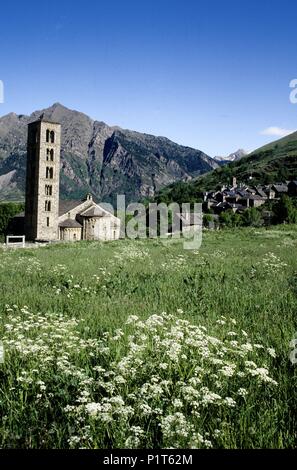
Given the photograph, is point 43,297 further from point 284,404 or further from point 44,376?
point 284,404

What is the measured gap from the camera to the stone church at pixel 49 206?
72562 millimetres

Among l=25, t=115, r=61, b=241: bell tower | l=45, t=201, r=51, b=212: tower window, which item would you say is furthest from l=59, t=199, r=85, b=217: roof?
l=45, t=201, r=51, b=212: tower window

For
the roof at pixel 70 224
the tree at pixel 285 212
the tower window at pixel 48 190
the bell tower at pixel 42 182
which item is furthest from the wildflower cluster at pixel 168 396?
the tree at pixel 285 212

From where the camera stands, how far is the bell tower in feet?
237

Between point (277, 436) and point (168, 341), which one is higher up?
point (168, 341)

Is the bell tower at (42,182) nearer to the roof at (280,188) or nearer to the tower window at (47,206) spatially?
the tower window at (47,206)

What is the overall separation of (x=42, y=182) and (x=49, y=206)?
4.62m

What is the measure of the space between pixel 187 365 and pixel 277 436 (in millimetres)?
1431

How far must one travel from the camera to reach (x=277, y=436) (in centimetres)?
377

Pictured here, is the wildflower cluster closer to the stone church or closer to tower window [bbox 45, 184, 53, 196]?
the stone church

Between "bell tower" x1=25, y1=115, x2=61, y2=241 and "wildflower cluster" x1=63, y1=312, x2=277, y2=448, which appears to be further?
"bell tower" x1=25, y1=115, x2=61, y2=241

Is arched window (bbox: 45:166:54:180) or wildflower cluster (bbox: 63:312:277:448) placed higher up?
arched window (bbox: 45:166:54:180)
